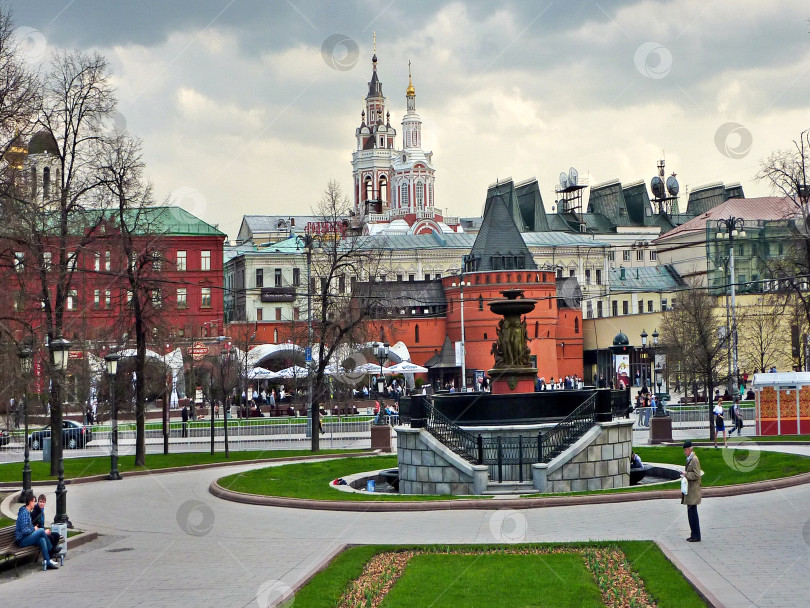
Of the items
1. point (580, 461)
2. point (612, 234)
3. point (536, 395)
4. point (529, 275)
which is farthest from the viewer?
point (612, 234)

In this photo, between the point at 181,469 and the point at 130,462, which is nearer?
the point at 181,469

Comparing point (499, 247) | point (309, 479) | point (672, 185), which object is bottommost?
point (309, 479)

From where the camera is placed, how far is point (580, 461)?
2359 centimetres

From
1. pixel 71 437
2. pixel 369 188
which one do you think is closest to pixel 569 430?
pixel 71 437

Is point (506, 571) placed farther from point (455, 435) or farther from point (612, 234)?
point (612, 234)

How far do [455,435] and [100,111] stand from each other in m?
13.3

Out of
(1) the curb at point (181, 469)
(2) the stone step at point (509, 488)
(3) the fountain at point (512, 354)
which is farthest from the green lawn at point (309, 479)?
(3) the fountain at point (512, 354)

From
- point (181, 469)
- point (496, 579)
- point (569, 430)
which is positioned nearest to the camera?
point (496, 579)

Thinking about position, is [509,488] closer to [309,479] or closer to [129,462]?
[309,479]

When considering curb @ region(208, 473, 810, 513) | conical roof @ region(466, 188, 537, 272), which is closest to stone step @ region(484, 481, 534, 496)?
curb @ region(208, 473, 810, 513)

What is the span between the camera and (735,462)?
27.2 metres

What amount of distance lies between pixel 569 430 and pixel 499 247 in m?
63.3

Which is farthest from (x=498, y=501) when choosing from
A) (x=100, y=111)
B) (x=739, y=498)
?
(x=100, y=111)

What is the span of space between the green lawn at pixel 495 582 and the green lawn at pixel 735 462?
8689mm
